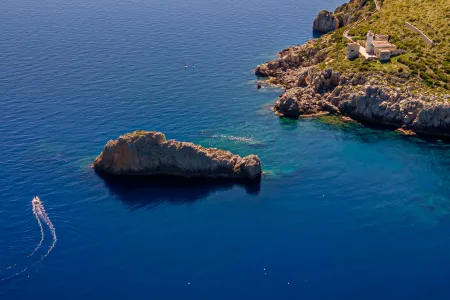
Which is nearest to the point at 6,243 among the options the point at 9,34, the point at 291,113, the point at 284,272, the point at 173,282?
the point at 173,282

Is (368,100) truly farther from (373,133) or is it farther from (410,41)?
(410,41)

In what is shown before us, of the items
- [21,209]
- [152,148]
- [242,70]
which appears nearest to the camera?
[21,209]

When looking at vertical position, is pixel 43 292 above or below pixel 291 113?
below

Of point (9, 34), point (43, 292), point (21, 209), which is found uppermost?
point (9, 34)

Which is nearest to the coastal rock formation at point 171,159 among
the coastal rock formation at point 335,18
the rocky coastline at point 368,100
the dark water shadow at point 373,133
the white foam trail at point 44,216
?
the white foam trail at point 44,216

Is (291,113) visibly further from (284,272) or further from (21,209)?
(21,209)

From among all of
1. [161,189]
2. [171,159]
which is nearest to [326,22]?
[171,159]
